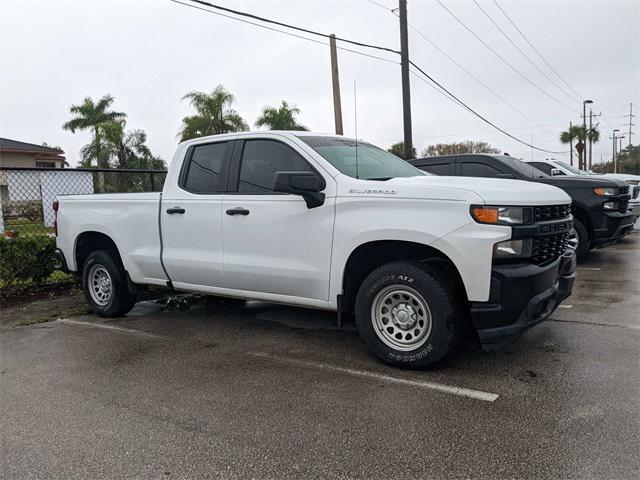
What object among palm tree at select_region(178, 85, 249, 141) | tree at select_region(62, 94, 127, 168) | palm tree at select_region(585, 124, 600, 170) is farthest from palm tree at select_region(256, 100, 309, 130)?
palm tree at select_region(585, 124, 600, 170)

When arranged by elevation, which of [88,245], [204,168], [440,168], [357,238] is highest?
[440,168]

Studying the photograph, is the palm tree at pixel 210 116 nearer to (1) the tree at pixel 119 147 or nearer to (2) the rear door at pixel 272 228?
(1) the tree at pixel 119 147

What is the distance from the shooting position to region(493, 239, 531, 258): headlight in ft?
12.7

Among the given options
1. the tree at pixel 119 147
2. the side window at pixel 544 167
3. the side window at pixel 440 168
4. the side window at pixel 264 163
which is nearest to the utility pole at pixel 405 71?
the side window at pixel 544 167

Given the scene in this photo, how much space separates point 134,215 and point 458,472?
4495 millimetres

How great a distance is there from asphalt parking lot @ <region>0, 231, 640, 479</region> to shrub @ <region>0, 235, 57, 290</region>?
7.45ft

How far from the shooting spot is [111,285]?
21.1ft

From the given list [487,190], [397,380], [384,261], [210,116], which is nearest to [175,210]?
[384,261]

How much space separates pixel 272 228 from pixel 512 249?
2080 millimetres

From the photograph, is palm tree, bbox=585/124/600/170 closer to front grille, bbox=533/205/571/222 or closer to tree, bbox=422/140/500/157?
tree, bbox=422/140/500/157

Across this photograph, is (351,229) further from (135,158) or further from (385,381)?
(135,158)

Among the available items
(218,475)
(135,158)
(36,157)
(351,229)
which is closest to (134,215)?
(351,229)

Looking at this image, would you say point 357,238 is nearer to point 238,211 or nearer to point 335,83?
point 238,211

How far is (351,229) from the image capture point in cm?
446
